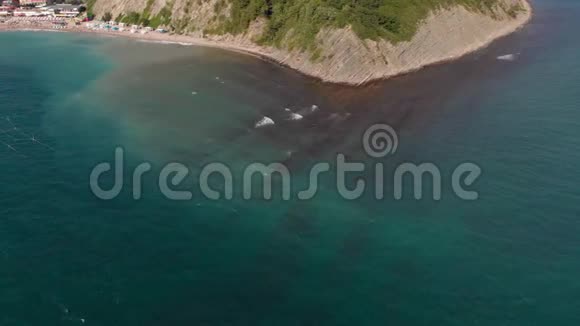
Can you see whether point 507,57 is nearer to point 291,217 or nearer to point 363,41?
point 363,41

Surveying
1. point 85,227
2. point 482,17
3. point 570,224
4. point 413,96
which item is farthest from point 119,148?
point 482,17

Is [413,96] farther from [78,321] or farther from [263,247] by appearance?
[78,321]

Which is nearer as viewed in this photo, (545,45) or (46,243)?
(46,243)

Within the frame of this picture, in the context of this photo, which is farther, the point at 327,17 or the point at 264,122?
the point at 327,17

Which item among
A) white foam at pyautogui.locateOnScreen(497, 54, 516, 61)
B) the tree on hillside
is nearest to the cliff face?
white foam at pyautogui.locateOnScreen(497, 54, 516, 61)

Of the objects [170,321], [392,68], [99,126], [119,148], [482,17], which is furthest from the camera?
[482,17]

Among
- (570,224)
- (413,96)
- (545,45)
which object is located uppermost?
(545,45)

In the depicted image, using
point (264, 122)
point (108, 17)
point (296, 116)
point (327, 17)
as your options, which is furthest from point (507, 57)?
point (108, 17)
